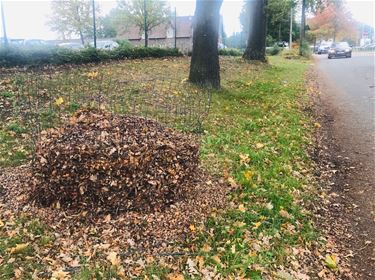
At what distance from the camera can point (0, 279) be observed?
318 centimetres

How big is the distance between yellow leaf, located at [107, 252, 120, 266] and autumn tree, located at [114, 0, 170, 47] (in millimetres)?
39092

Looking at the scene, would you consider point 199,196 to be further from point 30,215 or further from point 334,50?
→ point 334,50

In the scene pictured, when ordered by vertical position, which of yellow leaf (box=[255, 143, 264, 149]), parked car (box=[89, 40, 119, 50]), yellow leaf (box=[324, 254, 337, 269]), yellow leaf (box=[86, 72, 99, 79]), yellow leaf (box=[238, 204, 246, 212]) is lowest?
yellow leaf (box=[324, 254, 337, 269])

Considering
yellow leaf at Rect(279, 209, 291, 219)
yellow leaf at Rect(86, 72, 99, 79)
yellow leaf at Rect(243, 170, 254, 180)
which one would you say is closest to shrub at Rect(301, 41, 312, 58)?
yellow leaf at Rect(86, 72, 99, 79)

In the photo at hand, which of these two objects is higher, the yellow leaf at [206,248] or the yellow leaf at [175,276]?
the yellow leaf at [206,248]

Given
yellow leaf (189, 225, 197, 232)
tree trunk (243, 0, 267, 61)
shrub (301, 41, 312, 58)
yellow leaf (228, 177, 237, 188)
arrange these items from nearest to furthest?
yellow leaf (189, 225, 197, 232) → yellow leaf (228, 177, 237, 188) → tree trunk (243, 0, 267, 61) → shrub (301, 41, 312, 58)

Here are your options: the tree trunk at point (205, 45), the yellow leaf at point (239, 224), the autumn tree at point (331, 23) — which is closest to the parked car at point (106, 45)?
the tree trunk at point (205, 45)

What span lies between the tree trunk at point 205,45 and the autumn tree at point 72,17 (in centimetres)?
3942

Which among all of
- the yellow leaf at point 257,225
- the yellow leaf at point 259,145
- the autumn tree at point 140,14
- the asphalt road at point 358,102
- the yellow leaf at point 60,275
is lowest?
the yellow leaf at point 60,275

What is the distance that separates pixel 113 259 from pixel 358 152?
475 centimetres

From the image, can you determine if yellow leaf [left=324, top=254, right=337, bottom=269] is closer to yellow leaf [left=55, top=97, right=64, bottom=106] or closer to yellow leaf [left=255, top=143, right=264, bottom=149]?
yellow leaf [left=255, top=143, right=264, bottom=149]

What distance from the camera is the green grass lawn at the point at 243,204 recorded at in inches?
136

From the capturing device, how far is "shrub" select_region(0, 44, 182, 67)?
34.0ft

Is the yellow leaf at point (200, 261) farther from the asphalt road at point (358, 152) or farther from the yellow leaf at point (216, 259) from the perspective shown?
the asphalt road at point (358, 152)
